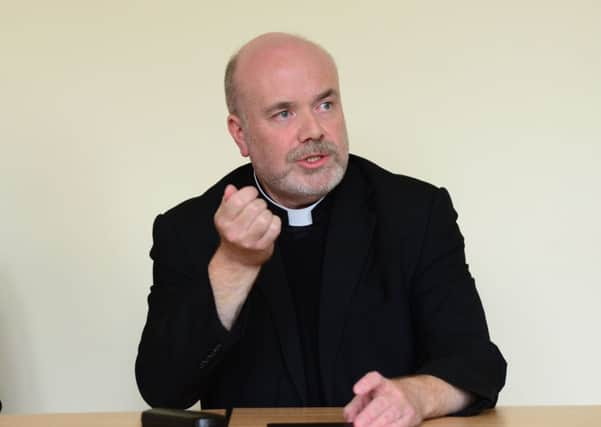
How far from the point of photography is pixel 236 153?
2.94 meters

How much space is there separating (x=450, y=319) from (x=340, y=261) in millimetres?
283

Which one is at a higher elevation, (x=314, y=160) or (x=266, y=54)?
(x=266, y=54)

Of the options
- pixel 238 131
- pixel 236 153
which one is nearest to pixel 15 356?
pixel 236 153

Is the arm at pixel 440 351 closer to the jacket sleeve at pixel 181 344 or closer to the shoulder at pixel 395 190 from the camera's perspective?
the shoulder at pixel 395 190

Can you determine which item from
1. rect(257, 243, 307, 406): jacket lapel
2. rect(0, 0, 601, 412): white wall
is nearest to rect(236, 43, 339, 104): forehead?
rect(257, 243, 307, 406): jacket lapel

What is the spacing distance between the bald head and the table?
2.92 ft

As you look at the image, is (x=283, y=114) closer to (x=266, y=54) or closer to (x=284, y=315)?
(x=266, y=54)

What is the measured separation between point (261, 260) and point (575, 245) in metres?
1.55

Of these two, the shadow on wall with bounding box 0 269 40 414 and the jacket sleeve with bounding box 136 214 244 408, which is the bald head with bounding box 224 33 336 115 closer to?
the jacket sleeve with bounding box 136 214 244 408

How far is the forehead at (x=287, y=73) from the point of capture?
208cm

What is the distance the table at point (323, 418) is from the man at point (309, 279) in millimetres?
144

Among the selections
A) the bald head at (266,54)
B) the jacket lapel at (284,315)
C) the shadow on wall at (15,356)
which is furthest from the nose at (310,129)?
the shadow on wall at (15,356)

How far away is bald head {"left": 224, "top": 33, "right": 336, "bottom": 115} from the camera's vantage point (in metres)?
2.14

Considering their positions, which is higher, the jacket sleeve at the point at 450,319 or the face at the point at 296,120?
the face at the point at 296,120
